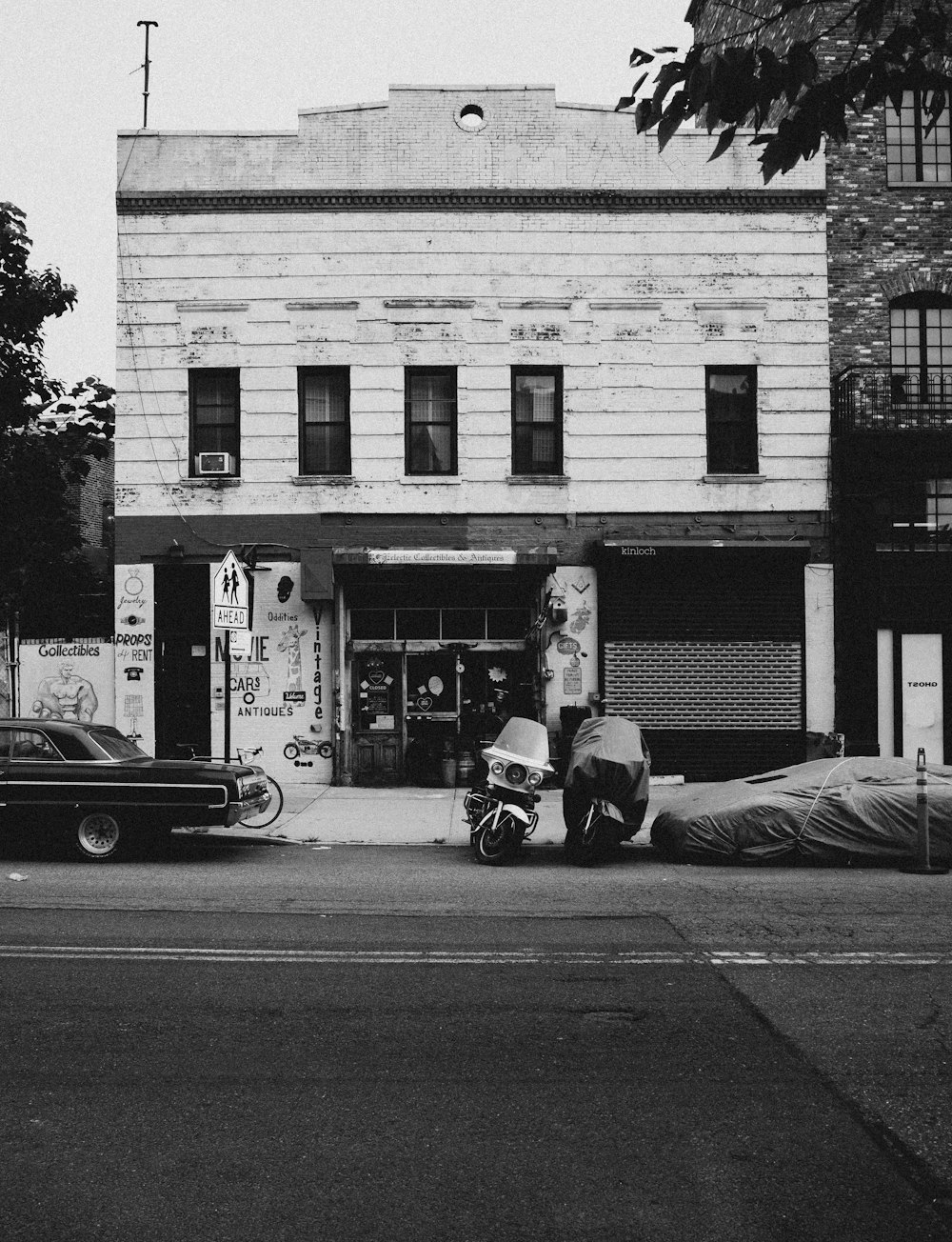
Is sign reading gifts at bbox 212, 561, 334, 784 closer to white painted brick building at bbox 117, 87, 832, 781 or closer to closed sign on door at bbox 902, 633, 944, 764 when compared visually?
white painted brick building at bbox 117, 87, 832, 781

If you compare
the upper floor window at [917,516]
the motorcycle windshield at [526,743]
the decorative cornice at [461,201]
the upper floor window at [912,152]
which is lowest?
the motorcycle windshield at [526,743]

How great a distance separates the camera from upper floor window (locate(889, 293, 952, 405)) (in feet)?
59.5

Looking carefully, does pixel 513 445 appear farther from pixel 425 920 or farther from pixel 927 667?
pixel 425 920

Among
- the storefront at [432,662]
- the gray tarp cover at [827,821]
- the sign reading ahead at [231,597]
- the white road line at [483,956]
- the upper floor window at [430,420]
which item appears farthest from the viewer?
the upper floor window at [430,420]

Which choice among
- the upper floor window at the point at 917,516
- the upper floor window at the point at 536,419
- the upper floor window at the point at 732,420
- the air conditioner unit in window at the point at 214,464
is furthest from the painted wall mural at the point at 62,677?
the upper floor window at the point at 917,516

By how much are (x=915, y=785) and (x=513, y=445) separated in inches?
359

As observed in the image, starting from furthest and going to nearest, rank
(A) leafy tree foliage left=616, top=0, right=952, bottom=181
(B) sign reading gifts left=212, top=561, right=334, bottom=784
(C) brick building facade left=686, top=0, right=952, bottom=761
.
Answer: (B) sign reading gifts left=212, top=561, right=334, bottom=784, (C) brick building facade left=686, top=0, right=952, bottom=761, (A) leafy tree foliage left=616, top=0, right=952, bottom=181

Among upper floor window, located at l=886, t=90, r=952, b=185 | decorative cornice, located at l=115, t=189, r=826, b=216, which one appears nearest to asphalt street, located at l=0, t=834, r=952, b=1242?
decorative cornice, located at l=115, t=189, r=826, b=216

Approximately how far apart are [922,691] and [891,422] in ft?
14.3

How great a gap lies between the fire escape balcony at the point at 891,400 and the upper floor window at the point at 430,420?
6225mm

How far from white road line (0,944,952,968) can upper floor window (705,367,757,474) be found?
39.0ft

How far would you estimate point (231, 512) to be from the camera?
18125 millimetres

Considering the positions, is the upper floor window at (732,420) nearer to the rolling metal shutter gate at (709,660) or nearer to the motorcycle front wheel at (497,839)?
the rolling metal shutter gate at (709,660)

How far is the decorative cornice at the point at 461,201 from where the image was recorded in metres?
18.1
